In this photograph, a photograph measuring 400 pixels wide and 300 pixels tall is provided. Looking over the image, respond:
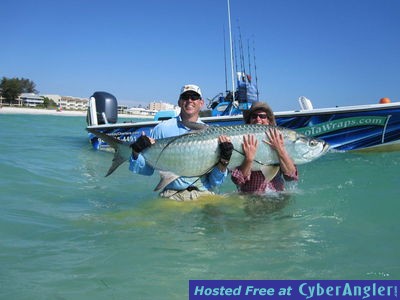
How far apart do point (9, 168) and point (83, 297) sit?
6.53 meters

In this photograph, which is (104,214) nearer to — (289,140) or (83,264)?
(83,264)

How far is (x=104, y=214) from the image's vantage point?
4.88 m

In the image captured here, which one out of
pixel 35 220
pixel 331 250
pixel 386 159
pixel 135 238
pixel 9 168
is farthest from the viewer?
pixel 386 159

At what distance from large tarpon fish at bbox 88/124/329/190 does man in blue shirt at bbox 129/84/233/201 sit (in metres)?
0.08

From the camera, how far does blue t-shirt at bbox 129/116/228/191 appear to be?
4203 millimetres

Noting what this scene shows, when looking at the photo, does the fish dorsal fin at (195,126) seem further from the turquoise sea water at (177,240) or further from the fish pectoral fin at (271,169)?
the turquoise sea water at (177,240)

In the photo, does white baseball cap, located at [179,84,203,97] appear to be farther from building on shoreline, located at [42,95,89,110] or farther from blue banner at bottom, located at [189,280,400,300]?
building on shoreline, located at [42,95,89,110]

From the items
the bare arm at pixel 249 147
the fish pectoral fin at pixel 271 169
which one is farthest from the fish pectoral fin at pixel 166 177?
the fish pectoral fin at pixel 271 169

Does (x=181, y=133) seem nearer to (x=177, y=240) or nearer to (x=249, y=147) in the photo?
(x=249, y=147)

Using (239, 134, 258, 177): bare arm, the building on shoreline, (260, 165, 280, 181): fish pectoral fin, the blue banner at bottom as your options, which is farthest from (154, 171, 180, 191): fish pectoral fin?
the building on shoreline

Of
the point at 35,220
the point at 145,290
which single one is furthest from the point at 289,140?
the point at 35,220

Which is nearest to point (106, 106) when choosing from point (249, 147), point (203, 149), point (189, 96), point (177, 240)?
point (189, 96)

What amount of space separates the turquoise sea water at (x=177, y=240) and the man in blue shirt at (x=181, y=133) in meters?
0.17

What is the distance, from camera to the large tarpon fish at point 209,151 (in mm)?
4055
